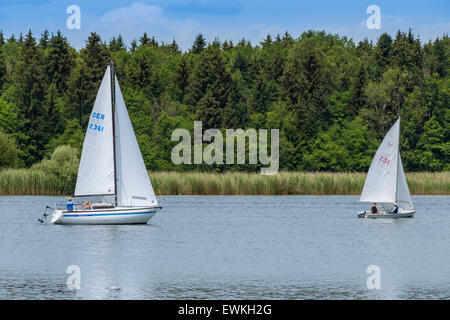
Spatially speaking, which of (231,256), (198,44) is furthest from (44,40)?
(231,256)

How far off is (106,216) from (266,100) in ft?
257

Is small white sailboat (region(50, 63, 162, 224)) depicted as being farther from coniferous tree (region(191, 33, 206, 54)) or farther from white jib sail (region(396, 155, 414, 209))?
coniferous tree (region(191, 33, 206, 54))

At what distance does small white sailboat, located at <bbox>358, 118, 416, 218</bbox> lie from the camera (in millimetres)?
55938

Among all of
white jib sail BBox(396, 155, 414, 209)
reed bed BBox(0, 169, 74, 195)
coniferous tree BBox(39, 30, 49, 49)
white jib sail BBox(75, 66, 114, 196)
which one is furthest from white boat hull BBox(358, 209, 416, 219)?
coniferous tree BBox(39, 30, 49, 49)

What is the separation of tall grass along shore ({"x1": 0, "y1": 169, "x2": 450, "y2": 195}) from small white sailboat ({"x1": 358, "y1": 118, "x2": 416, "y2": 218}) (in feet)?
63.0

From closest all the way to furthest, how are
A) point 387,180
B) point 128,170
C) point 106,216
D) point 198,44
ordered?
point 106,216 → point 128,170 → point 387,180 → point 198,44

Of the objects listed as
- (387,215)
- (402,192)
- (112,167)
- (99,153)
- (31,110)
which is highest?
(31,110)

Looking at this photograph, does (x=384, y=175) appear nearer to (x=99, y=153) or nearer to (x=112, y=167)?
(x=112, y=167)

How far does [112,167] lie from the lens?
48562 mm

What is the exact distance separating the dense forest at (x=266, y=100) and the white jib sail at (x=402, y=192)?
50.0 metres

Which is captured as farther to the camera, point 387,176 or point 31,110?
point 31,110

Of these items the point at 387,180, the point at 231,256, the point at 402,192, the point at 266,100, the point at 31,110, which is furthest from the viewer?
the point at 266,100

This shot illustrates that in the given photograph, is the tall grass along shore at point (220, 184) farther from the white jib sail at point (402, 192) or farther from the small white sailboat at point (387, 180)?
the small white sailboat at point (387, 180)
